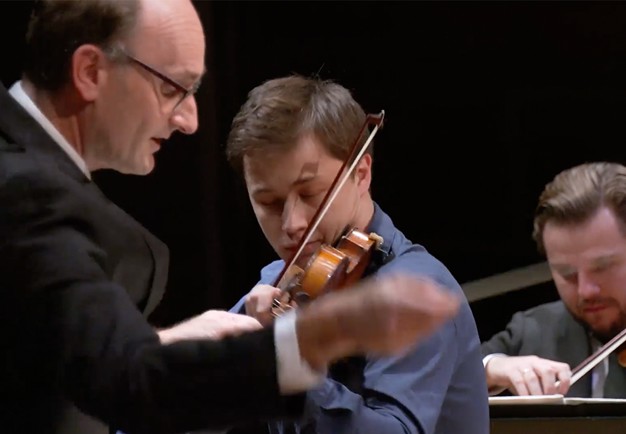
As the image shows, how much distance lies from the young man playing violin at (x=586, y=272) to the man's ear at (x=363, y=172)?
0.61 meters

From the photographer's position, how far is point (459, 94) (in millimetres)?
3014

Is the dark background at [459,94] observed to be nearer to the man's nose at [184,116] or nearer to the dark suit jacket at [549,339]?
the dark suit jacket at [549,339]

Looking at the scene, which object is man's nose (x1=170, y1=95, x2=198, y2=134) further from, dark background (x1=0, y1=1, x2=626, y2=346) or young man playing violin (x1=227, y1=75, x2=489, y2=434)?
dark background (x1=0, y1=1, x2=626, y2=346)

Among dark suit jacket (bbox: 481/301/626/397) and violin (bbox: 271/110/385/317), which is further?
dark suit jacket (bbox: 481/301/626/397)

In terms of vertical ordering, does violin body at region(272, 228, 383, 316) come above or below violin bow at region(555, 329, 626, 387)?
above

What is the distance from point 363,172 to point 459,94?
58.7 inches

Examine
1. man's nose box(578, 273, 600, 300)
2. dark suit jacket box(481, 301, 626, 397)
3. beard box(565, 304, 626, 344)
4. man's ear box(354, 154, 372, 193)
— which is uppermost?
man's ear box(354, 154, 372, 193)

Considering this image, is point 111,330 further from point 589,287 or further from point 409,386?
point 589,287

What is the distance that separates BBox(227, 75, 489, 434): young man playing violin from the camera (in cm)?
128

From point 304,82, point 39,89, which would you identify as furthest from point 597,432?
point 39,89

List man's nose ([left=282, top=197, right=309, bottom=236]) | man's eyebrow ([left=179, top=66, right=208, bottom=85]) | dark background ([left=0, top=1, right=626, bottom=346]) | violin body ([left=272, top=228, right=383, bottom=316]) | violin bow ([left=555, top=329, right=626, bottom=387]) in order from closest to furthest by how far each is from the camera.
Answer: man's eyebrow ([left=179, top=66, right=208, bottom=85]) → violin body ([left=272, top=228, right=383, bottom=316]) → man's nose ([left=282, top=197, right=309, bottom=236]) → violin bow ([left=555, top=329, right=626, bottom=387]) → dark background ([left=0, top=1, right=626, bottom=346])

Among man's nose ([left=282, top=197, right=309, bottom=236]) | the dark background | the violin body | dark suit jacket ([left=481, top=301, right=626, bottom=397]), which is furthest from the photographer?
the dark background

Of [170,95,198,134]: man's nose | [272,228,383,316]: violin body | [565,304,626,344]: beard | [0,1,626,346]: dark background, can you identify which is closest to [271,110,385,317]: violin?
[272,228,383,316]: violin body

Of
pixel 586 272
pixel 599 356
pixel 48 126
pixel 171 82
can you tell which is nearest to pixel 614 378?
pixel 599 356
